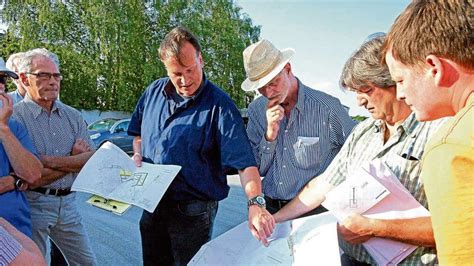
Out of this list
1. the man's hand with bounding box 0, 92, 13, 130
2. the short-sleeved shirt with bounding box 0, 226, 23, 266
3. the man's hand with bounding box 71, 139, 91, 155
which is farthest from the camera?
the man's hand with bounding box 71, 139, 91, 155

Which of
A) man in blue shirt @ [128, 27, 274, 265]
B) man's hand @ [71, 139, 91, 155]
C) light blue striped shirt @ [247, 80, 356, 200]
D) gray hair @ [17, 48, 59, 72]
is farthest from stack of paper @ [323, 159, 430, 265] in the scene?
gray hair @ [17, 48, 59, 72]

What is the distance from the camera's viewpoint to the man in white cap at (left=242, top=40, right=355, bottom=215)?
211 cm

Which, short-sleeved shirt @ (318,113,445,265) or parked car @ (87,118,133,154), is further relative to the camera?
parked car @ (87,118,133,154)

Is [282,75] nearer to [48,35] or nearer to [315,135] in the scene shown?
[315,135]

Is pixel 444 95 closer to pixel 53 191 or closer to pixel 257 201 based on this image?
pixel 257 201

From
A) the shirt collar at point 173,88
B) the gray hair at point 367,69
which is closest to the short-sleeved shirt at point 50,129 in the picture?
the shirt collar at point 173,88

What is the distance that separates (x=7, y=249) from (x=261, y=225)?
868mm

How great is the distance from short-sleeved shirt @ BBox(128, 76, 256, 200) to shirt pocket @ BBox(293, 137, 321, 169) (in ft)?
0.99

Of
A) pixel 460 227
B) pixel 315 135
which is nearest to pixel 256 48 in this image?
pixel 315 135

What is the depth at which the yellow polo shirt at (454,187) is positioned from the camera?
0.76 metres

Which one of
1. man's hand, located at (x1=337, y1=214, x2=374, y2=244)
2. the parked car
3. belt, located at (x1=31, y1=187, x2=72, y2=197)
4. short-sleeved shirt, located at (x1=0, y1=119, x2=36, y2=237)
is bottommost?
the parked car

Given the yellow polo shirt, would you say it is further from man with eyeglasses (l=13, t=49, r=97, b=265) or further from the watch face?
man with eyeglasses (l=13, t=49, r=97, b=265)

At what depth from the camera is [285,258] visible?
1397 millimetres

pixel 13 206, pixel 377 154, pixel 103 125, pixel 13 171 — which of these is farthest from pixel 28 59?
pixel 103 125
